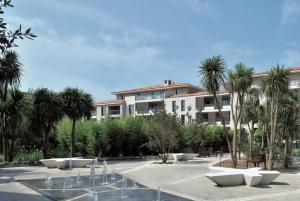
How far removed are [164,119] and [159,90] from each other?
156 feet

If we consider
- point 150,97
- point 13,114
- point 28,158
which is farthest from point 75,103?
point 150,97

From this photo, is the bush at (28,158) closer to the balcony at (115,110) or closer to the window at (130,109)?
the window at (130,109)

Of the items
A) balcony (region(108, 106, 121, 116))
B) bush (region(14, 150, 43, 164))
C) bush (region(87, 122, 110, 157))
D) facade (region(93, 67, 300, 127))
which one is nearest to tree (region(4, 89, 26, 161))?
bush (region(14, 150, 43, 164))

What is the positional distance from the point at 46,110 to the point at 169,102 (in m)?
44.4

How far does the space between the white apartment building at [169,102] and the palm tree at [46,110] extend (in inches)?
1372

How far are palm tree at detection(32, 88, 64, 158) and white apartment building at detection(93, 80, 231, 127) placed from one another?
34838 mm

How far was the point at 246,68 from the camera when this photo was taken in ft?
80.1

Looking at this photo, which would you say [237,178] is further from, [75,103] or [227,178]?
[75,103]

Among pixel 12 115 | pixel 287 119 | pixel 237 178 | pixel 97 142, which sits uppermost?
pixel 12 115

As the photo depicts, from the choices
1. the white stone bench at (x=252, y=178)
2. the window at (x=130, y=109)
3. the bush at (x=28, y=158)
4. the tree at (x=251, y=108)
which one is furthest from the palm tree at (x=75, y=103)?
the window at (x=130, y=109)

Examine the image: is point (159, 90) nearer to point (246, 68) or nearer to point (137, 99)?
point (137, 99)

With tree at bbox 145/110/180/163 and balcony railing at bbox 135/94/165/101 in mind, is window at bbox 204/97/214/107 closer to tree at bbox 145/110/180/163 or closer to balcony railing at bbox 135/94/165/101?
balcony railing at bbox 135/94/165/101

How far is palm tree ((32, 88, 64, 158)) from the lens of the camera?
95.6ft

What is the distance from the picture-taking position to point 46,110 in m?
29.0
